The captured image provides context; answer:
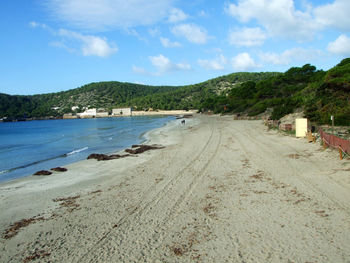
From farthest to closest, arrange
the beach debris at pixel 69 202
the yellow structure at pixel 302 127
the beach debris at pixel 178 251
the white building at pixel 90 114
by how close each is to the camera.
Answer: the white building at pixel 90 114 < the yellow structure at pixel 302 127 < the beach debris at pixel 69 202 < the beach debris at pixel 178 251

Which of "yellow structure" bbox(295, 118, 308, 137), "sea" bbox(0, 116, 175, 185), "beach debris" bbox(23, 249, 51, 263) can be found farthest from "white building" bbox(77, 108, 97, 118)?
"beach debris" bbox(23, 249, 51, 263)

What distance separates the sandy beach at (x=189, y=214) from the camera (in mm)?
5344

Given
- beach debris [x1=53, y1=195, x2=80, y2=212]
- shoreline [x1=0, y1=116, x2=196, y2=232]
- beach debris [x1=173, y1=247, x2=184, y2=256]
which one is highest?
beach debris [x1=173, y1=247, x2=184, y2=256]

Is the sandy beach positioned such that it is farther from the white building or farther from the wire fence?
the white building

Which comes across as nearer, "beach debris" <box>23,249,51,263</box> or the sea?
"beach debris" <box>23,249,51,263</box>

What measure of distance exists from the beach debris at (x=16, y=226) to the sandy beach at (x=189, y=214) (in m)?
0.03

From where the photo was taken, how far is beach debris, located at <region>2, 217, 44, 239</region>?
6639 millimetres

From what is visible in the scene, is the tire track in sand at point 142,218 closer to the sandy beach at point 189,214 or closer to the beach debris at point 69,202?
the sandy beach at point 189,214

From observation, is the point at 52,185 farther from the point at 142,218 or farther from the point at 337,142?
the point at 337,142

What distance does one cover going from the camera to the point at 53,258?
541 cm

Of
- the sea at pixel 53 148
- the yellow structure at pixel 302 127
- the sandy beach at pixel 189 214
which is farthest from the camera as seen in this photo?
the yellow structure at pixel 302 127

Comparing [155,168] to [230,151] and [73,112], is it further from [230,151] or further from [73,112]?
[73,112]

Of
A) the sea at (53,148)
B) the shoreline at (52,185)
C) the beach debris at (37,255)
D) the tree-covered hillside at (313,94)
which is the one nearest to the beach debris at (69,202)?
the shoreline at (52,185)

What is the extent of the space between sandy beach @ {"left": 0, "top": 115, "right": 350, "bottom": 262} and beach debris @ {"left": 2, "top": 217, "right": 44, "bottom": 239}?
0.03 meters
